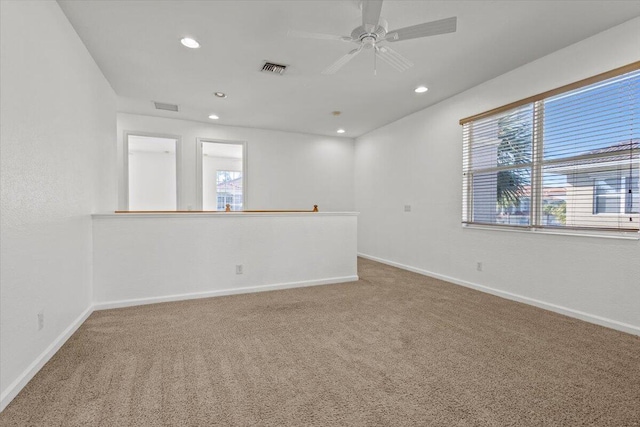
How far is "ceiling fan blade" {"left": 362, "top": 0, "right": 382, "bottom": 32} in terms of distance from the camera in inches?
77.0

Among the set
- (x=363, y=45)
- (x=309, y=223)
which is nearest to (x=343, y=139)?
(x=309, y=223)

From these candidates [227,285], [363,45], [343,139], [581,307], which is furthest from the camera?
[343,139]

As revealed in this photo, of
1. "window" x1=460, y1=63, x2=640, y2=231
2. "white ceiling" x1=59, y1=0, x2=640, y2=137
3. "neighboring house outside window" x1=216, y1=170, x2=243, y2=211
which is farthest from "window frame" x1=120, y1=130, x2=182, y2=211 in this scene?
"window" x1=460, y1=63, x2=640, y2=231

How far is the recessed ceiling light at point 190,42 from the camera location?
282 cm

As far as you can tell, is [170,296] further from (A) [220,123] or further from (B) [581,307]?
(B) [581,307]

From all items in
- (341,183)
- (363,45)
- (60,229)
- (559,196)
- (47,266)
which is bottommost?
(47,266)

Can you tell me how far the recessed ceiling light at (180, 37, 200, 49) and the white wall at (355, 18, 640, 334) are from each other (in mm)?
3485

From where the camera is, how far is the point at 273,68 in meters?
3.42

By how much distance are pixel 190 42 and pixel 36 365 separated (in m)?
2.92

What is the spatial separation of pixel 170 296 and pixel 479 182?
419cm

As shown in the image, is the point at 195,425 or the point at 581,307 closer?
the point at 195,425

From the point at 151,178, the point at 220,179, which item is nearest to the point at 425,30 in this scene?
the point at 220,179

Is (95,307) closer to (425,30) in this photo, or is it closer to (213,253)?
(213,253)

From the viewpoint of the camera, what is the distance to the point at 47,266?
209cm
